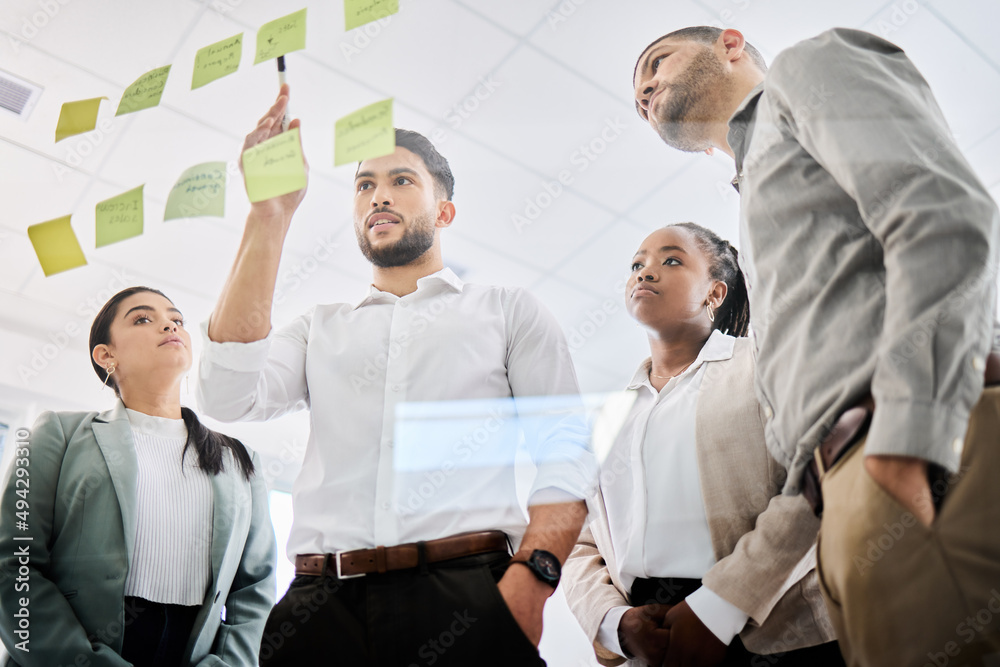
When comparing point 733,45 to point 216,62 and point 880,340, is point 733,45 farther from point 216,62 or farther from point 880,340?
point 216,62

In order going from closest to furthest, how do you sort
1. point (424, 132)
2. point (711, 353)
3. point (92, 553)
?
point (92, 553) < point (711, 353) < point (424, 132)

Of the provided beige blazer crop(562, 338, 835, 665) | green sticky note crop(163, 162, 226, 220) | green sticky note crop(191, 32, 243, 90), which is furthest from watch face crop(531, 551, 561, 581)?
green sticky note crop(191, 32, 243, 90)

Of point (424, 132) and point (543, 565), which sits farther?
point (424, 132)

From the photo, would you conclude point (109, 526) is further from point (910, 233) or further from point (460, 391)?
point (910, 233)

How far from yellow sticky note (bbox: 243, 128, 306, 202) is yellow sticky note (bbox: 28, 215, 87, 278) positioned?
1.74ft

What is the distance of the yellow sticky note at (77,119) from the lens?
1.81 m

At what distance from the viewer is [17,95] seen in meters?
2.34

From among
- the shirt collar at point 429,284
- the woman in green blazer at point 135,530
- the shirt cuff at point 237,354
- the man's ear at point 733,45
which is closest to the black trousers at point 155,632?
the woman in green blazer at point 135,530

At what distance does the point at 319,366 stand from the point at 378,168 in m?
0.45

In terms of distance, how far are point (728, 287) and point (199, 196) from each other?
51.1 inches

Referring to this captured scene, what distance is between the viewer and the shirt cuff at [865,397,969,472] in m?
0.74

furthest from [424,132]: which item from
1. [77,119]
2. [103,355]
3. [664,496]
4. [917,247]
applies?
[917,247]

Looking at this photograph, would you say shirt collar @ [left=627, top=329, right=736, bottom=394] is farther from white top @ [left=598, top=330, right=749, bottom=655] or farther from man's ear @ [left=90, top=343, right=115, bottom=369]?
man's ear @ [left=90, top=343, right=115, bottom=369]

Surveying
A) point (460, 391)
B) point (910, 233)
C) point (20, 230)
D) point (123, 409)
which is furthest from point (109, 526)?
point (910, 233)
